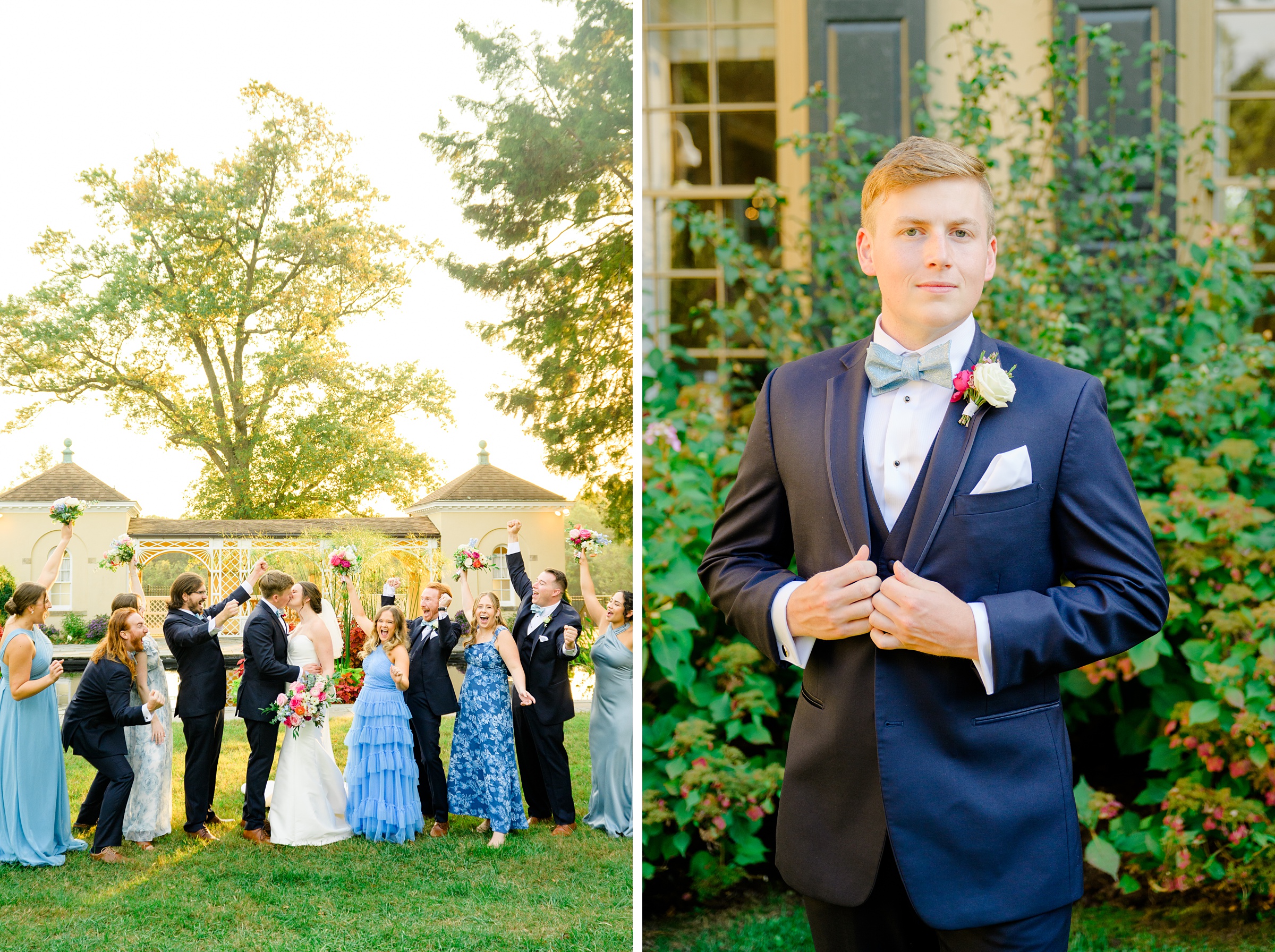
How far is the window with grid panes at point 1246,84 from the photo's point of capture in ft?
13.4

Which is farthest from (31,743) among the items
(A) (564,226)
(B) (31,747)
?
(A) (564,226)

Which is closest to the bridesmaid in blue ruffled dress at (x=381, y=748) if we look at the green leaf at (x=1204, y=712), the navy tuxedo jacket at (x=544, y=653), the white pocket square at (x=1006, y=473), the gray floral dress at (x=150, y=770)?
the navy tuxedo jacket at (x=544, y=653)

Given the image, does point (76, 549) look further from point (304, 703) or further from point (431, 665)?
point (431, 665)

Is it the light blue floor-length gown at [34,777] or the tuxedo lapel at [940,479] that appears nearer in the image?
the tuxedo lapel at [940,479]

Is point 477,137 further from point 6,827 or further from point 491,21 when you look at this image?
point 6,827

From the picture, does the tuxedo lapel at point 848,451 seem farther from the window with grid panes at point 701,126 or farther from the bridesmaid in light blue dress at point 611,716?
the window with grid panes at point 701,126

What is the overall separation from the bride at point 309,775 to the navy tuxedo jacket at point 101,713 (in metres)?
0.45

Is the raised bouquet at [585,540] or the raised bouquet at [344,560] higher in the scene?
the raised bouquet at [585,540]

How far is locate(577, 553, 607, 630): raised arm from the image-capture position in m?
3.14

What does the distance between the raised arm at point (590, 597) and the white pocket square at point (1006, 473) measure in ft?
5.97

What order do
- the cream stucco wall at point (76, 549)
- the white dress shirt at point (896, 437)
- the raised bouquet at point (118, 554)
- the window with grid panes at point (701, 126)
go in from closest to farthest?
the white dress shirt at point (896, 437) < the cream stucco wall at point (76, 549) < the raised bouquet at point (118, 554) < the window with grid panes at point (701, 126)

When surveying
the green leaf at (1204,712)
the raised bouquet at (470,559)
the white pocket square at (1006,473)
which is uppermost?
the white pocket square at (1006,473)

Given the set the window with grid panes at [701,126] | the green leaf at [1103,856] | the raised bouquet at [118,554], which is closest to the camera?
the raised bouquet at [118,554]

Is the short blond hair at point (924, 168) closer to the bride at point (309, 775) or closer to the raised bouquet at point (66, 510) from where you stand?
the bride at point (309, 775)
